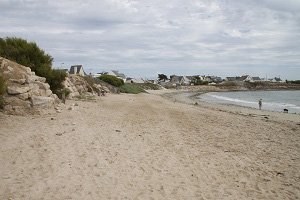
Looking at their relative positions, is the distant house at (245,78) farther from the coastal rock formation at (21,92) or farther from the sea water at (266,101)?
the coastal rock formation at (21,92)

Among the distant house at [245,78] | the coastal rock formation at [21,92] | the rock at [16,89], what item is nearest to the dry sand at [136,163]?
the coastal rock formation at [21,92]

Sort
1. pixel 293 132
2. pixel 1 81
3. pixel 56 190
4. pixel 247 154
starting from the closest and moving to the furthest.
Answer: pixel 56 190, pixel 247 154, pixel 1 81, pixel 293 132

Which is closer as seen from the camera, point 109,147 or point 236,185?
point 236,185

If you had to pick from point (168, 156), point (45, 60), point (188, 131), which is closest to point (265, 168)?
point (168, 156)

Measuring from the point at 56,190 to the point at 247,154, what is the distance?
612 centimetres

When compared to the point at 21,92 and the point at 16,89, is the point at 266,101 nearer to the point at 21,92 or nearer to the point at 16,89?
the point at 21,92

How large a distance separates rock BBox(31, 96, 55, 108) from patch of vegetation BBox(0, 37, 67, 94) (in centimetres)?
482

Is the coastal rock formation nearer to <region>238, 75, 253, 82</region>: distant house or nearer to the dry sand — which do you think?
the dry sand

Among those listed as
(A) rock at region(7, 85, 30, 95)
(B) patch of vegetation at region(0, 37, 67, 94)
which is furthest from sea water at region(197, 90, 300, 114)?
(A) rock at region(7, 85, 30, 95)

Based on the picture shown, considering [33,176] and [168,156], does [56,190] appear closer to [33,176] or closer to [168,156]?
[33,176]

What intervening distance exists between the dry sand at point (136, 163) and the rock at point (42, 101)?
107 cm

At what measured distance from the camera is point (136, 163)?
809 cm

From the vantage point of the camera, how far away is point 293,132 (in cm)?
1500

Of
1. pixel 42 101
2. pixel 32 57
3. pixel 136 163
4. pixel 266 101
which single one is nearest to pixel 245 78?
pixel 266 101
